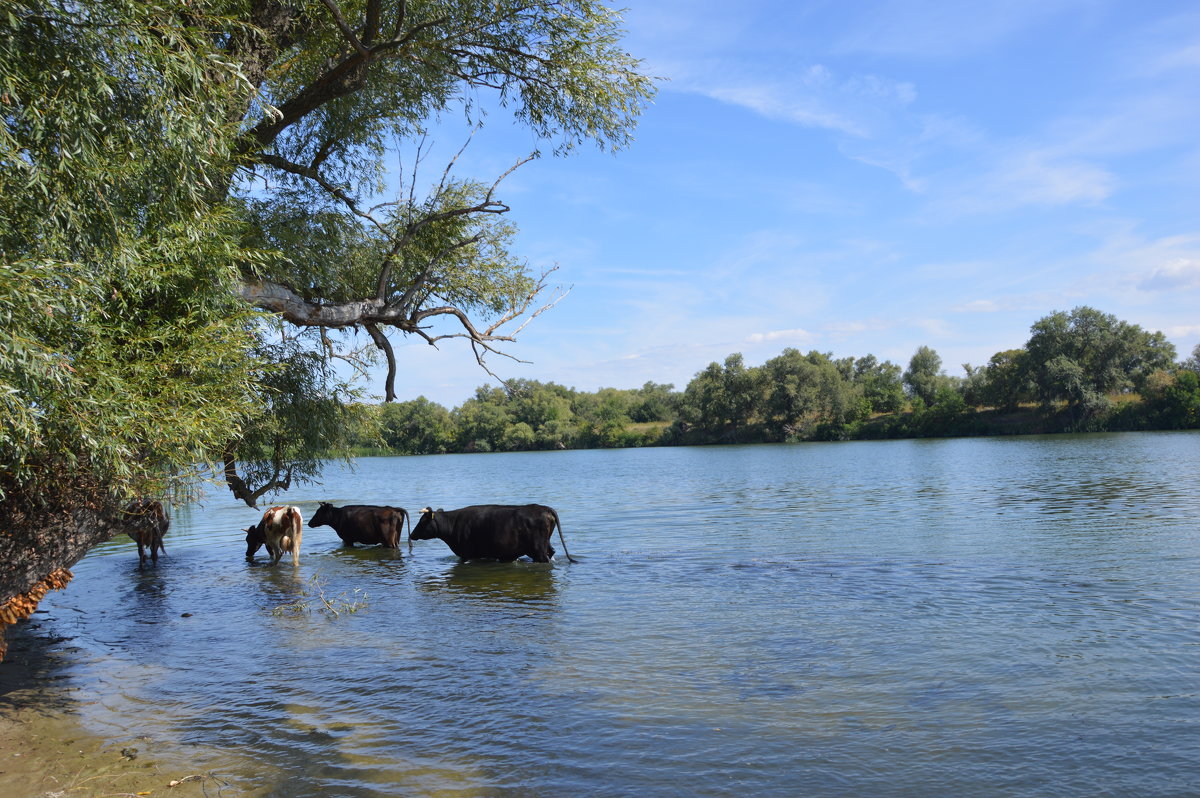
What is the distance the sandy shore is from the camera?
5.87 m

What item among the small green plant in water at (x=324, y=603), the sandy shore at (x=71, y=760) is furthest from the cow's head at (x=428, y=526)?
the sandy shore at (x=71, y=760)

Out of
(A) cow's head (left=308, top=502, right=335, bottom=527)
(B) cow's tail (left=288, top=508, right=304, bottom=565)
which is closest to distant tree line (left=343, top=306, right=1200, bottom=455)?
(A) cow's head (left=308, top=502, right=335, bottom=527)

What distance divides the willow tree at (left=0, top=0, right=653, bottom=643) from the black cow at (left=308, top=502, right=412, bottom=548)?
303 inches

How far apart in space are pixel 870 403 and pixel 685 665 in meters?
104

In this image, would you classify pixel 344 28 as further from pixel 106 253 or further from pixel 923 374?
pixel 923 374

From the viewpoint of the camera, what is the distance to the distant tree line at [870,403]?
81.6 meters

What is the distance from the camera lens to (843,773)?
5.98m

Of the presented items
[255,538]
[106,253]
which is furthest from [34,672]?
[255,538]

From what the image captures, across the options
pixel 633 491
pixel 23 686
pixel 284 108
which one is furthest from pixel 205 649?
pixel 633 491

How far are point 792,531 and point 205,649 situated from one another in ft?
45.1

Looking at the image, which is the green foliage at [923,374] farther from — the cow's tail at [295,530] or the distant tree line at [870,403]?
the cow's tail at [295,530]

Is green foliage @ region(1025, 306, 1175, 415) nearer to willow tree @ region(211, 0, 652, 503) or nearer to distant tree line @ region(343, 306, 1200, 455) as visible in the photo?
distant tree line @ region(343, 306, 1200, 455)

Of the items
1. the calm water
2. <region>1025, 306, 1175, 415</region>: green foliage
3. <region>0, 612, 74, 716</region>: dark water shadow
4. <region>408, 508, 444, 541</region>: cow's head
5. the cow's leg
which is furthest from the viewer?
<region>1025, 306, 1175, 415</region>: green foliage

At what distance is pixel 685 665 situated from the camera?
8.75m
